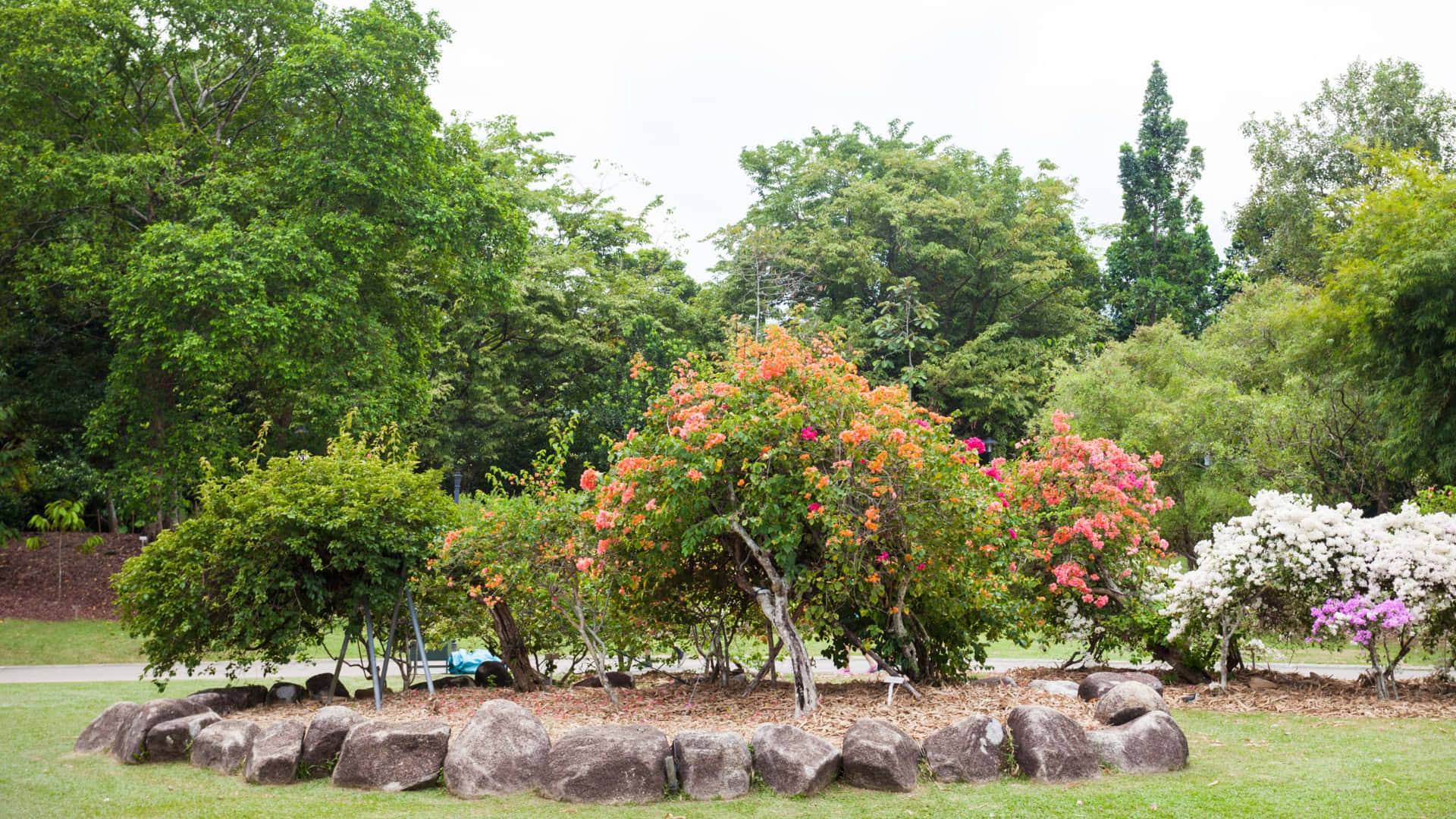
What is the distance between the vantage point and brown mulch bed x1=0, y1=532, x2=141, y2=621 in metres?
19.6

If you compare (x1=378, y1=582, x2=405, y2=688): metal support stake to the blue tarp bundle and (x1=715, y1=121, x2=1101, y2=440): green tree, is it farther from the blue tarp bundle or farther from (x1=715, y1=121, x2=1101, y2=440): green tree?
(x1=715, y1=121, x2=1101, y2=440): green tree

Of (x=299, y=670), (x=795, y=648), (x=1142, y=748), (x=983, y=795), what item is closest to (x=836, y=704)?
(x=795, y=648)

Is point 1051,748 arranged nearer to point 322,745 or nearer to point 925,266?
point 322,745

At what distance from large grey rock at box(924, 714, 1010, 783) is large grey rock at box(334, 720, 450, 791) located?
314cm

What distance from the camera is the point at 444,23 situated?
20.7 m

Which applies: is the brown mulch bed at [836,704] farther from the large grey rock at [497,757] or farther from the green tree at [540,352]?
the green tree at [540,352]

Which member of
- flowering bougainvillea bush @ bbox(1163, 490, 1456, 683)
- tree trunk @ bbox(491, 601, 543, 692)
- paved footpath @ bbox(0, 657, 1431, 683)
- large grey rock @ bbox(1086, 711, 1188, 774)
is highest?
flowering bougainvillea bush @ bbox(1163, 490, 1456, 683)

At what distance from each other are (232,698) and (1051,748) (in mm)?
6902

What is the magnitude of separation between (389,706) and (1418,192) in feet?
49.9

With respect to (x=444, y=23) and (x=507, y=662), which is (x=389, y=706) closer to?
(x=507, y=662)

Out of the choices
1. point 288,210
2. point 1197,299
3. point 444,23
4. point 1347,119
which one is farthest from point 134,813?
point 1197,299

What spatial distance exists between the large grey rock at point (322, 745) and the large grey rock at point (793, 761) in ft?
9.29

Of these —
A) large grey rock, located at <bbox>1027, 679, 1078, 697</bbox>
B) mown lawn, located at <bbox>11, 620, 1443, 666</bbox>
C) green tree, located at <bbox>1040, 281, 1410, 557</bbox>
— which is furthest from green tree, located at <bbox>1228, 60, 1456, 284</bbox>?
large grey rock, located at <bbox>1027, 679, 1078, 697</bbox>

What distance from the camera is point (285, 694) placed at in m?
9.10
